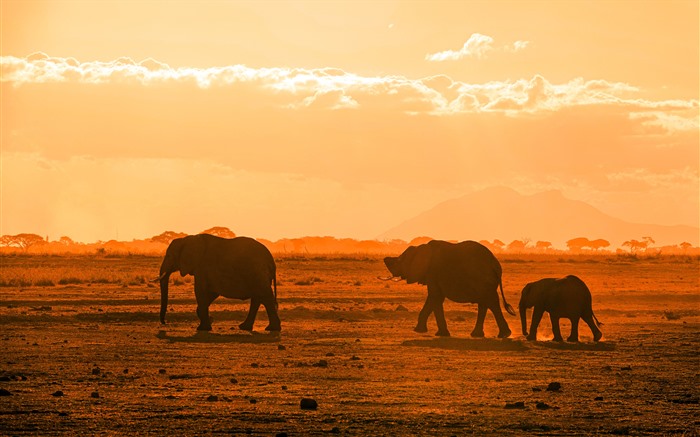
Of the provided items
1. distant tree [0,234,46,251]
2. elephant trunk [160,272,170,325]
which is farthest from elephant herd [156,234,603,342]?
distant tree [0,234,46,251]


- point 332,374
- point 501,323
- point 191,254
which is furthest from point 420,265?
point 332,374

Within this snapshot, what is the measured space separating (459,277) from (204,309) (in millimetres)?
6042

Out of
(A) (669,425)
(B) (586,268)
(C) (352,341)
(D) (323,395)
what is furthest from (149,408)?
(B) (586,268)

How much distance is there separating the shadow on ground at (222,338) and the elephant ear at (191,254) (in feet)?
7.54

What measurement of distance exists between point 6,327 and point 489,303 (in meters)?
11.5

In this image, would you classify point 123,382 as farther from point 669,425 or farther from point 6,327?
point 6,327

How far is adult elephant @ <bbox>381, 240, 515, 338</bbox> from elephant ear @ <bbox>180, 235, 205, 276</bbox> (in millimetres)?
5136

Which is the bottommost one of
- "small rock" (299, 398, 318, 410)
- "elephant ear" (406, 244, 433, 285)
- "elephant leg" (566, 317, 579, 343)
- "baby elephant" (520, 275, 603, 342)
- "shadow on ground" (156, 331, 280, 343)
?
"small rock" (299, 398, 318, 410)

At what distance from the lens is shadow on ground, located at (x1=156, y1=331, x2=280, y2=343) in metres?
26.9

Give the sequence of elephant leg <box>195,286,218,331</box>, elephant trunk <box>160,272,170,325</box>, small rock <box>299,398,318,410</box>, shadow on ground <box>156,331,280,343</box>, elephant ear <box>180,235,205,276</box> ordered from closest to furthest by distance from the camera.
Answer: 1. small rock <box>299,398,318,410</box>
2. shadow on ground <box>156,331,280,343</box>
3. elephant leg <box>195,286,218,331</box>
4. elephant ear <box>180,235,205,276</box>
5. elephant trunk <box>160,272,170,325</box>

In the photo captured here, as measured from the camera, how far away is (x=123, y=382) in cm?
1898

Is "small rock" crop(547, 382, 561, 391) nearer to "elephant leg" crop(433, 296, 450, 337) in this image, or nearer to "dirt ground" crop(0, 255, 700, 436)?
"dirt ground" crop(0, 255, 700, 436)

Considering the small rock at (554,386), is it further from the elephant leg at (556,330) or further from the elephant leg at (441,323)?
the elephant leg at (441,323)

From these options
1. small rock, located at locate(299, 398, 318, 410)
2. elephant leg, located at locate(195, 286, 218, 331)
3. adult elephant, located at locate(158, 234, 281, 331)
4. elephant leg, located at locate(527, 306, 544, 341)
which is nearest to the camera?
small rock, located at locate(299, 398, 318, 410)
